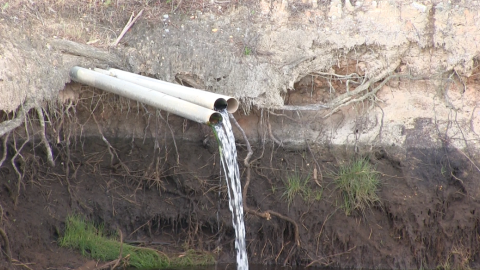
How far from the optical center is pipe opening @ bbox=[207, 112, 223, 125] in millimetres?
4016

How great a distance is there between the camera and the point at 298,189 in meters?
5.95

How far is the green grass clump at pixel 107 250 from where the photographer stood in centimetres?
562

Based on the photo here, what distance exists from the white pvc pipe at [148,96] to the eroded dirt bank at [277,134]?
44cm

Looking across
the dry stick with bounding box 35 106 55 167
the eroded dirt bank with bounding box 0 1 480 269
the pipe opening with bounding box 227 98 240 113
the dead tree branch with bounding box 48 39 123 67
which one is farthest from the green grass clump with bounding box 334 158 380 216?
the dry stick with bounding box 35 106 55 167

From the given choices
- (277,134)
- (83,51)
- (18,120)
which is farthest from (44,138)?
(277,134)

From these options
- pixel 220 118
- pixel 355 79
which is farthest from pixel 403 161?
pixel 220 118

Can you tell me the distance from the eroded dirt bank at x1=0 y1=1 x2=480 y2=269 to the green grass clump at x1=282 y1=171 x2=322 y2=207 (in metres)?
0.06

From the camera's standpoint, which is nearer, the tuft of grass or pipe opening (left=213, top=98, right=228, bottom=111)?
pipe opening (left=213, top=98, right=228, bottom=111)

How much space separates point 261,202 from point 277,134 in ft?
2.53

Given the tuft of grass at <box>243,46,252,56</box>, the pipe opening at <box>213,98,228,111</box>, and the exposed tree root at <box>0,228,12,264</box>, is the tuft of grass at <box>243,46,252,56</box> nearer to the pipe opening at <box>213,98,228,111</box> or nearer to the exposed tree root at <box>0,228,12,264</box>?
the pipe opening at <box>213,98,228,111</box>

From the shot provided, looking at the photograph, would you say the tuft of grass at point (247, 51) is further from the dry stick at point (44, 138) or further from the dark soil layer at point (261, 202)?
the dry stick at point (44, 138)

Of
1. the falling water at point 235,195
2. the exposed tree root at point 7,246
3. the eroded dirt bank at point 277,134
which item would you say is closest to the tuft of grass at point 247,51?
the eroded dirt bank at point 277,134

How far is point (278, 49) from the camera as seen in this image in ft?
19.2

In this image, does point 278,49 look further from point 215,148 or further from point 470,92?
point 470,92
